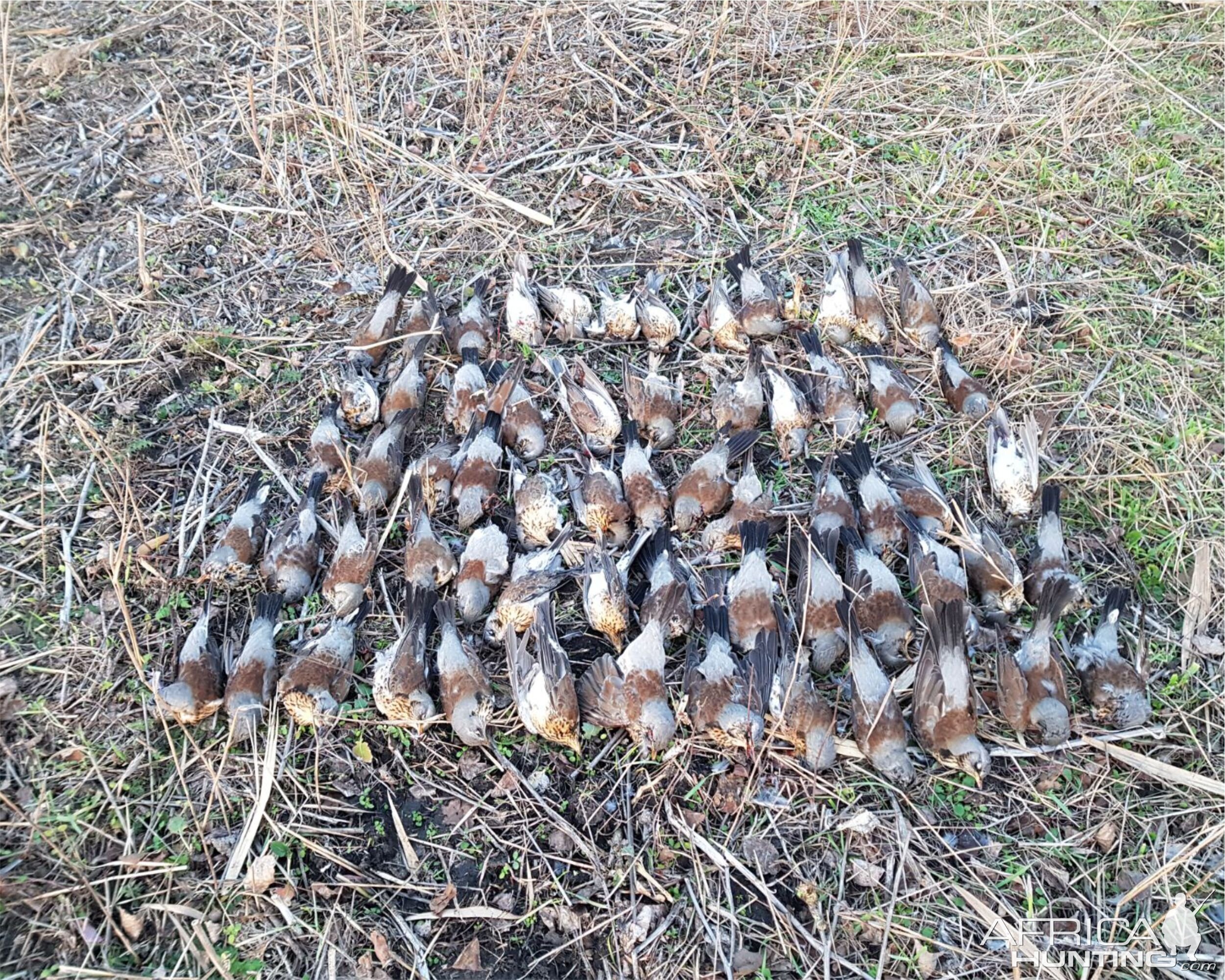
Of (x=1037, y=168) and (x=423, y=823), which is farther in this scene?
(x=1037, y=168)

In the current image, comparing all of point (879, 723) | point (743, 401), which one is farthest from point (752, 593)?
point (743, 401)

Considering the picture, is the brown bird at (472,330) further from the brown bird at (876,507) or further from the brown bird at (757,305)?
the brown bird at (876,507)

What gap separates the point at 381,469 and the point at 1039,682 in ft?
9.81

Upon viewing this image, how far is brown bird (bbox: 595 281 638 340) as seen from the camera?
462 cm

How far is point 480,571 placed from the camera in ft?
12.2

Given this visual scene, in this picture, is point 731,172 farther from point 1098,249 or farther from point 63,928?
point 63,928

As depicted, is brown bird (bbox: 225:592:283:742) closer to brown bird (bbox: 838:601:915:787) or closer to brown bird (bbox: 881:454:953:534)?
brown bird (bbox: 838:601:915:787)

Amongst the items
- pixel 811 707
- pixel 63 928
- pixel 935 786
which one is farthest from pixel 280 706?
pixel 935 786

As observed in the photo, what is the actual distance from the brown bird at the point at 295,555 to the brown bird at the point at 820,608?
217cm

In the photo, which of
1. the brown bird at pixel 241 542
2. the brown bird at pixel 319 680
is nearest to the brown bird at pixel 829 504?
the brown bird at pixel 319 680

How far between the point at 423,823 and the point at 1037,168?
Answer: 17.2 feet

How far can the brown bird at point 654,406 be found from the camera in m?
4.20

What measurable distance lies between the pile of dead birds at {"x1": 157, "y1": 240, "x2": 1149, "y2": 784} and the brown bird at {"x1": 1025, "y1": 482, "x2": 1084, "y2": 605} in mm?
10

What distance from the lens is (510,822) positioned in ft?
10.2
